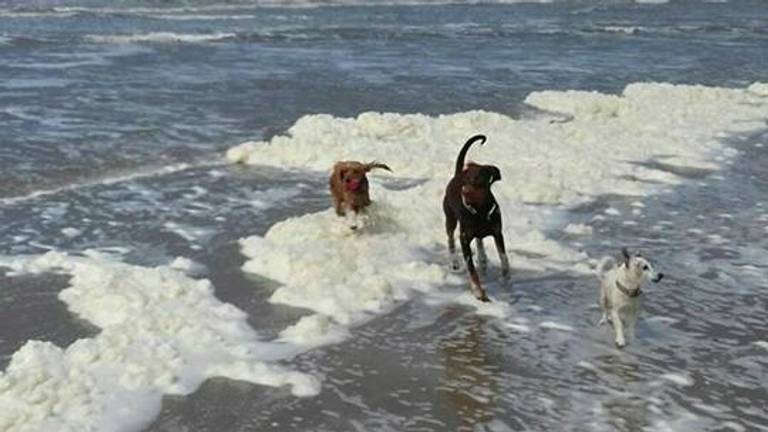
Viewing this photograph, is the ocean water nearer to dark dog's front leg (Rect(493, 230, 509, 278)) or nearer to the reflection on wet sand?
the reflection on wet sand

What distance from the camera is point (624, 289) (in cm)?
670

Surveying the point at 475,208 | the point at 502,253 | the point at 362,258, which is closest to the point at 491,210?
the point at 475,208

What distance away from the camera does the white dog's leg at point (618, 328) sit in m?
6.92

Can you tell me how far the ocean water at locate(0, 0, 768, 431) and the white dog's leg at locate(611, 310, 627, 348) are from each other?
3.4 inches

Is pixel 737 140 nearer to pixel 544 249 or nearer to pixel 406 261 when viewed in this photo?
pixel 544 249

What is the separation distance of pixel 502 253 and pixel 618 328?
1658 mm

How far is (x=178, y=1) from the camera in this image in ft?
186

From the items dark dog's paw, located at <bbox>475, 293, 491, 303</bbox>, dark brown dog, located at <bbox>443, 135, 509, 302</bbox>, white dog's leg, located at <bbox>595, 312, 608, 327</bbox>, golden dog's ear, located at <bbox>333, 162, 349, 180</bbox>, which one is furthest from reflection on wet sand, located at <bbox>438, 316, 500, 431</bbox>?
golden dog's ear, located at <bbox>333, 162, 349, 180</bbox>

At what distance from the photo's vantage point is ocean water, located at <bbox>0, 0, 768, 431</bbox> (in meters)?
6.20

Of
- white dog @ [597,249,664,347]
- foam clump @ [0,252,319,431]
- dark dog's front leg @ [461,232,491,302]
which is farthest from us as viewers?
dark dog's front leg @ [461,232,491,302]

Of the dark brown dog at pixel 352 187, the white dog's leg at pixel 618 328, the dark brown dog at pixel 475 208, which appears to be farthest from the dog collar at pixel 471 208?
the dark brown dog at pixel 352 187

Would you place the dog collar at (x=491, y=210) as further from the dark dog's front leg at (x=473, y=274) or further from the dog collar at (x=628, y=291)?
the dog collar at (x=628, y=291)

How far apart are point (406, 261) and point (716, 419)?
363cm

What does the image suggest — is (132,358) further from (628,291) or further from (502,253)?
(628,291)
